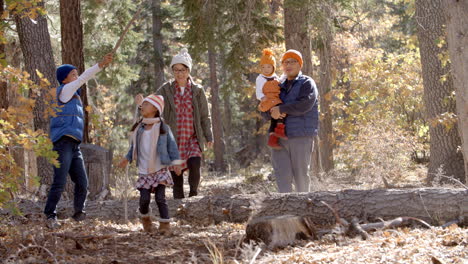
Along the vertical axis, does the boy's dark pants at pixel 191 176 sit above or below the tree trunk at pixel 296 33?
below

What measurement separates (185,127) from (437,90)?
5.11 meters

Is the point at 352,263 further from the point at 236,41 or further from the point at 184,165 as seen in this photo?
the point at 236,41

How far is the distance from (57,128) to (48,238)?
5.50 ft

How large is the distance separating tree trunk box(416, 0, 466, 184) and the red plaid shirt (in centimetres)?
462

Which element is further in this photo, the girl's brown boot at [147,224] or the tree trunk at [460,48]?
the girl's brown boot at [147,224]

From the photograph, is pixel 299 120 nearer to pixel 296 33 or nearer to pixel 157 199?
pixel 157 199

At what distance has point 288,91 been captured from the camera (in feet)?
22.9

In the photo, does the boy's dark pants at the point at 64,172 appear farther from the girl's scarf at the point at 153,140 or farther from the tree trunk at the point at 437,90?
the tree trunk at the point at 437,90

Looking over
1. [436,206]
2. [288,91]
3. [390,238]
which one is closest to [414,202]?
[436,206]

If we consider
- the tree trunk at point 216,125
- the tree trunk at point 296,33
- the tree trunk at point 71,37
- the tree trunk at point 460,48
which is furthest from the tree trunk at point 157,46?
the tree trunk at point 460,48

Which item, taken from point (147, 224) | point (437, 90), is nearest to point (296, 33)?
point (437, 90)

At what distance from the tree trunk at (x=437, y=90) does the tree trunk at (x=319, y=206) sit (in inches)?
171

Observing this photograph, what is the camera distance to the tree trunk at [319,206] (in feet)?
18.5

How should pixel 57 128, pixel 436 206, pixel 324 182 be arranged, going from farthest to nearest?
pixel 324 182
pixel 57 128
pixel 436 206
